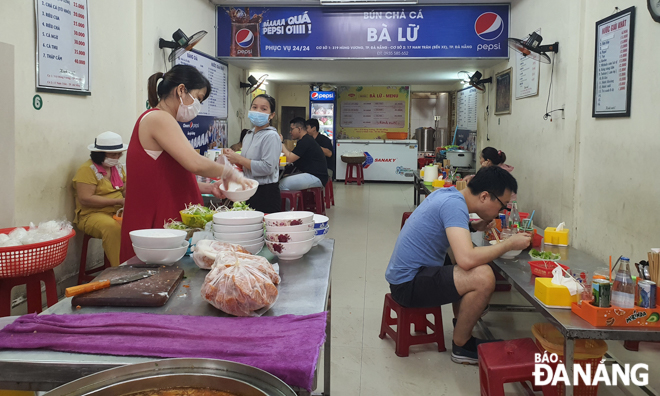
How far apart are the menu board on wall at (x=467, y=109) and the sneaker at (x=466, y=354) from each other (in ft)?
24.1

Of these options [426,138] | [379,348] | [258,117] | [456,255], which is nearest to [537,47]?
[258,117]

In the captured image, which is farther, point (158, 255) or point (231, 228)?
point (231, 228)

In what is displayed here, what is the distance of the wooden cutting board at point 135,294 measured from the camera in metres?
1.46

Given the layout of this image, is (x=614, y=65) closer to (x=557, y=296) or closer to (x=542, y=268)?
(x=542, y=268)

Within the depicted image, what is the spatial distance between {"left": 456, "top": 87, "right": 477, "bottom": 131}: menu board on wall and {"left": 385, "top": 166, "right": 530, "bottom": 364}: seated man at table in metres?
7.27

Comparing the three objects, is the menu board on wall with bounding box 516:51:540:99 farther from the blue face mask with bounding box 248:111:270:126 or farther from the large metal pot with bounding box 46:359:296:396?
the large metal pot with bounding box 46:359:296:396

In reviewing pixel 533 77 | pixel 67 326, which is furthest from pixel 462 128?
pixel 67 326

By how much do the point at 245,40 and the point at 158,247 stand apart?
596 cm

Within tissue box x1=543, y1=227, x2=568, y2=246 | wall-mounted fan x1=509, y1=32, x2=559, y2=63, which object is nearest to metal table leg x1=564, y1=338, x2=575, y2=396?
tissue box x1=543, y1=227, x2=568, y2=246

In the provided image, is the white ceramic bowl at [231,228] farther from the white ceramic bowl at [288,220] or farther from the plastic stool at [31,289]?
the plastic stool at [31,289]

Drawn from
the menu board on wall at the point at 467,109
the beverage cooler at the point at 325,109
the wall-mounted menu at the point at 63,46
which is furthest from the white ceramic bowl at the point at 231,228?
the beverage cooler at the point at 325,109

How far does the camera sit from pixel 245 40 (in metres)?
7.17

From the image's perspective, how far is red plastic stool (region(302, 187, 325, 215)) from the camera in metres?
7.07

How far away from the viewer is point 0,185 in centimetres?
247
